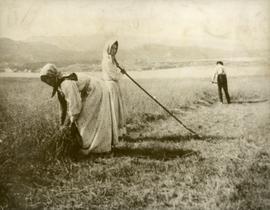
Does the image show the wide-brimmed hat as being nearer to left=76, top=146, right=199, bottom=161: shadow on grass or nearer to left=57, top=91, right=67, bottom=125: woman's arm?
left=57, top=91, right=67, bottom=125: woman's arm

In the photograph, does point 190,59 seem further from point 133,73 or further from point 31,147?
point 31,147

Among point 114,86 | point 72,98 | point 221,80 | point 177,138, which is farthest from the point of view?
point 221,80

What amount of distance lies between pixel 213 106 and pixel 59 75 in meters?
1.41

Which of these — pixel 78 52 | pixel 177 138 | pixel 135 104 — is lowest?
pixel 177 138

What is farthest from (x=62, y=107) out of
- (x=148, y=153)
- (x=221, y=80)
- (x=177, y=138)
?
(x=221, y=80)

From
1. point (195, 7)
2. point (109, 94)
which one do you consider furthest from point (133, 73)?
point (195, 7)

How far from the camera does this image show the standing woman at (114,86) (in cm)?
416

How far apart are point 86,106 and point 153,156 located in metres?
0.72

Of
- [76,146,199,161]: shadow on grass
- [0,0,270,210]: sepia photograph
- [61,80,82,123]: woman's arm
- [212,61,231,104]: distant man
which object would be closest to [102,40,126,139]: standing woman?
[0,0,270,210]: sepia photograph

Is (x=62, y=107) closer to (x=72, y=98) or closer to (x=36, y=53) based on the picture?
(x=72, y=98)

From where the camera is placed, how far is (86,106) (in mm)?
4086

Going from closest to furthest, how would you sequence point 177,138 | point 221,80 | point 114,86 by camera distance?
point 114,86 < point 177,138 < point 221,80

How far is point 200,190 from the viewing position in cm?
411

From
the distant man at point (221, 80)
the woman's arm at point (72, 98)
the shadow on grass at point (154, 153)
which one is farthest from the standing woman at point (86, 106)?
the distant man at point (221, 80)
